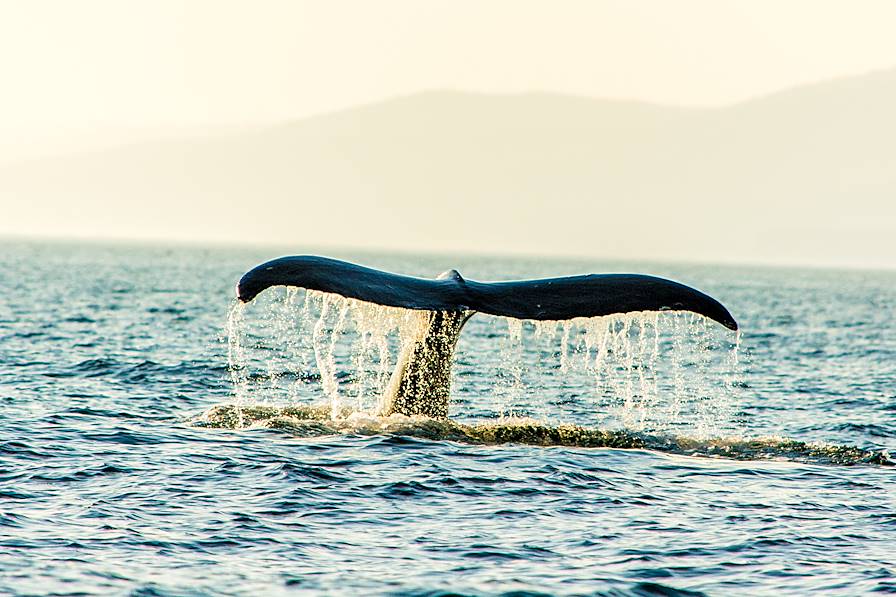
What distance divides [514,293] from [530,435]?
2.44 meters

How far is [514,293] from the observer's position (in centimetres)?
1288

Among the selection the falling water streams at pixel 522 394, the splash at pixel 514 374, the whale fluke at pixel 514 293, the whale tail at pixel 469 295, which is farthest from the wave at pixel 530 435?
the whale fluke at pixel 514 293

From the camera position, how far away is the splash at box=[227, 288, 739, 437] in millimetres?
13102

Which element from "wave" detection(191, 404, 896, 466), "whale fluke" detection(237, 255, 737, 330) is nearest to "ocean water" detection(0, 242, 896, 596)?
"wave" detection(191, 404, 896, 466)

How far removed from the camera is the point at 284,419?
15195mm

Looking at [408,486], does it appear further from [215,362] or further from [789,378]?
[789,378]

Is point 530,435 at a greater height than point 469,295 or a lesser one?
lesser

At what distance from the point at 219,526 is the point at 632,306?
4328mm

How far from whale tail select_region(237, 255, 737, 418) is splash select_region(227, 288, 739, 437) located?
117 mm

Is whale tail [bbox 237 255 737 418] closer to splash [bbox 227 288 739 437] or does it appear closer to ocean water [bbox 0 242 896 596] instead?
splash [bbox 227 288 739 437]

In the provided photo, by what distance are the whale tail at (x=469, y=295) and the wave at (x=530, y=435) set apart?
1.05 metres

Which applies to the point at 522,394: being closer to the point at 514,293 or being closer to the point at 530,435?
the point at 530,435

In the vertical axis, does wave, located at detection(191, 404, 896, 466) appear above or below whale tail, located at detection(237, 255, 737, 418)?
below

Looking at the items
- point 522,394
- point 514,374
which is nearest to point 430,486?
point 522,394
